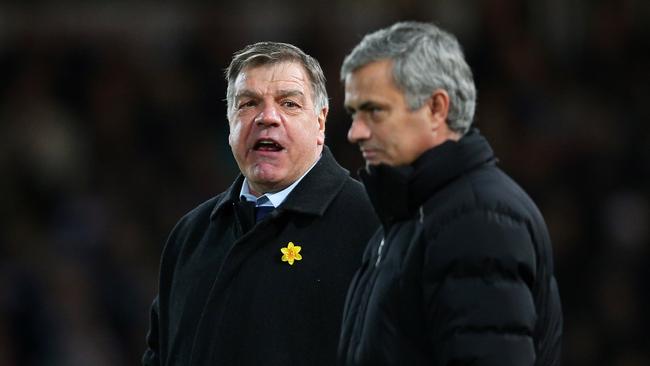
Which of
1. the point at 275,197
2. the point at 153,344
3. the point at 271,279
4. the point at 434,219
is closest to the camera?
the point at 434,219

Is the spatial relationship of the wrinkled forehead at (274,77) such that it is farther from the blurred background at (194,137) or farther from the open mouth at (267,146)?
the blurred background at (194,137)

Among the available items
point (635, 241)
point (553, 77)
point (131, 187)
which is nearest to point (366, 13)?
point (553, 77)

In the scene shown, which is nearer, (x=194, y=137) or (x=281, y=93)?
(x=281, y=93)

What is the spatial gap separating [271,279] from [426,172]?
862 millimetres

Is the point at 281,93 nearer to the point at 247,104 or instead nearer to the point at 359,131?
the point at 247,104

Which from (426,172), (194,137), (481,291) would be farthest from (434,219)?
(194,137)

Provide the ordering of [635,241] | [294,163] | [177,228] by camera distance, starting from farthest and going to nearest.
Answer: [635,241] < [177,228] < [294,163]

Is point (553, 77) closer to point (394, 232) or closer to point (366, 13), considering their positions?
point (366, 13)

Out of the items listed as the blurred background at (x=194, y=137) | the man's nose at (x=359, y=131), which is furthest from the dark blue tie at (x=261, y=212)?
the blurred background at (x=194, y=137)

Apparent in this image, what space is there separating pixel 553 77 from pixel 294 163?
17.2 ft

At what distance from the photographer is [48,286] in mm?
7961

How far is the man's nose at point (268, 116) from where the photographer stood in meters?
3.88

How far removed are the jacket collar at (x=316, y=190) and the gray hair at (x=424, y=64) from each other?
31.3 inches

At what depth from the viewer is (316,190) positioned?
392 cm
